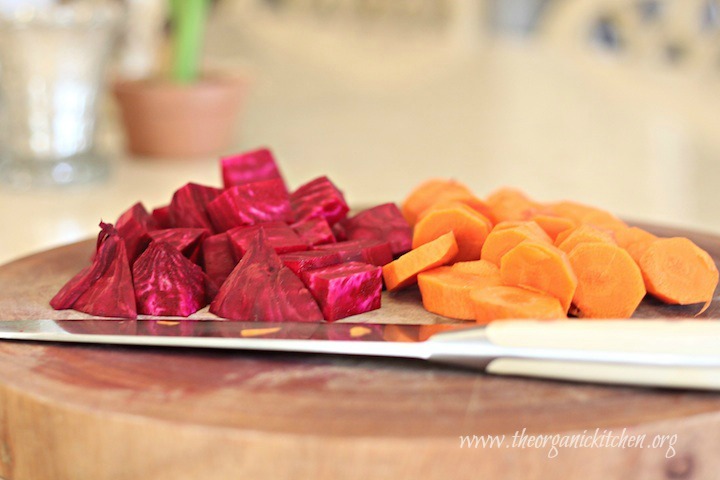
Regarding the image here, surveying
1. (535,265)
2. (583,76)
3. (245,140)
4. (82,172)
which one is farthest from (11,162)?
(583,76)

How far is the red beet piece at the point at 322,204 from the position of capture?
3.87ft

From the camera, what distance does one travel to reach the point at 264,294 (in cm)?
97

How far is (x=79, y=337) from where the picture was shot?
911mm

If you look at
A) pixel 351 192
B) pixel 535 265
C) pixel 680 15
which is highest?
pixel 680 15

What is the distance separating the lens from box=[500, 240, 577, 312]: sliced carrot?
3.09 feet

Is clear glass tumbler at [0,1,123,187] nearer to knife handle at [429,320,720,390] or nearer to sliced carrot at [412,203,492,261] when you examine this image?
sliced carrot at [412,203,492,261]

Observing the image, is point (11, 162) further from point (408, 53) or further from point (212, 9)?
point (212, 9)

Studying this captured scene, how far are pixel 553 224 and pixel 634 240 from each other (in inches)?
3.8

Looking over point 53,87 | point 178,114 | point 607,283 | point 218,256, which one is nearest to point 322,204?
point 218,256

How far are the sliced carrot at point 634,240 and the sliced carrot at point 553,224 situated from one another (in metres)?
0.06

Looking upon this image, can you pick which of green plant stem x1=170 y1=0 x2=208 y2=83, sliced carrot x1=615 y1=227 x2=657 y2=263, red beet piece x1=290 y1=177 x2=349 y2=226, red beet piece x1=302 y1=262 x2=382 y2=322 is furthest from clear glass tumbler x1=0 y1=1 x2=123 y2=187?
sliced carrot x1=615 y1=227 x2=657 y2=263

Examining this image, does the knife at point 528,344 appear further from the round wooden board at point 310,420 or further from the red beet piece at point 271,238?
the red beet piece at point 271,238

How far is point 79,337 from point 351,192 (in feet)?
5.14

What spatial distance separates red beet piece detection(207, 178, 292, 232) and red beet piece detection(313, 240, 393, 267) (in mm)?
85
